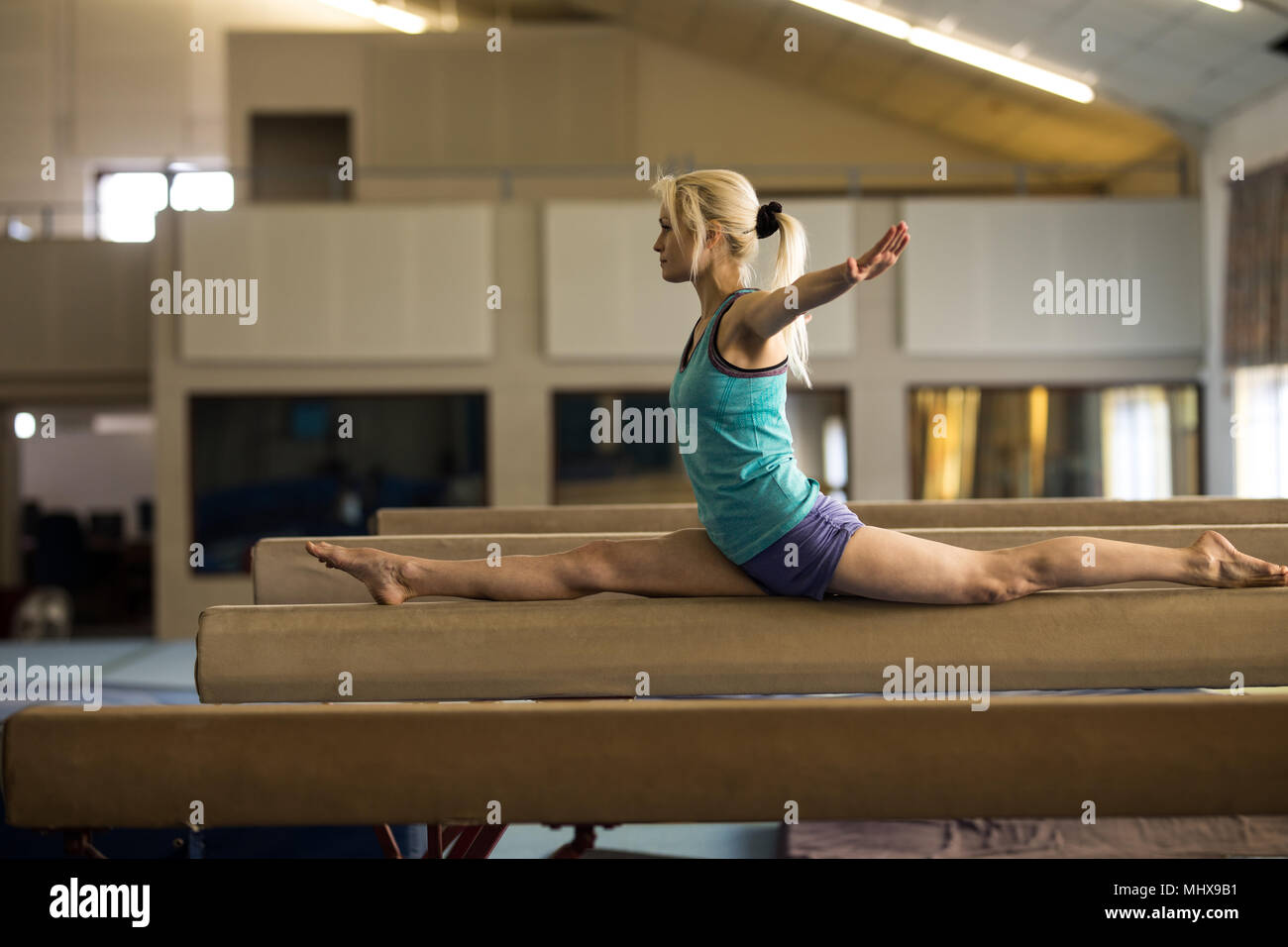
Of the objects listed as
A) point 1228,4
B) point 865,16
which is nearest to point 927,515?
point 1228,4

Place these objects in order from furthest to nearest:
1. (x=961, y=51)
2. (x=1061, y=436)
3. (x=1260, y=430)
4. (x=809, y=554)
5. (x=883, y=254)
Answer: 1. (x=1061, y=436)
2. (x=961, y=51)
3. (x=1260, y=430)
4. (x=809, y=554)
5. (x=883, y=254)

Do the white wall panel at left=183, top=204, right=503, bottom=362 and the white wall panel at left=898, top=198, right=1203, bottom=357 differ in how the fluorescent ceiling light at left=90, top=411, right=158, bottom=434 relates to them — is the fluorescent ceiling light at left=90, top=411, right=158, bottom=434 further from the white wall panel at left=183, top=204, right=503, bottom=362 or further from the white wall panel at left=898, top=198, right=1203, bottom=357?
the white wall panel at left=898, top=198, right=1203, bottom=357

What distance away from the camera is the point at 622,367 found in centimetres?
897

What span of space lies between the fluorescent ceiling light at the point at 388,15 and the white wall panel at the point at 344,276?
15.4ft

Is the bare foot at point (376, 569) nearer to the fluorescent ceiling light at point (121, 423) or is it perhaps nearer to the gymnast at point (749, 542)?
the gymnast at point (749, 542)

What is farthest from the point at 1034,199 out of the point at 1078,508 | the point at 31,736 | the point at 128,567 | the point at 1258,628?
the point at 128,567

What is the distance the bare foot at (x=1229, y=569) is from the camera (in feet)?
6.83

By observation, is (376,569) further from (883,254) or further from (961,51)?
(961,51)

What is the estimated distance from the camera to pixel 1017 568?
2.04 meters

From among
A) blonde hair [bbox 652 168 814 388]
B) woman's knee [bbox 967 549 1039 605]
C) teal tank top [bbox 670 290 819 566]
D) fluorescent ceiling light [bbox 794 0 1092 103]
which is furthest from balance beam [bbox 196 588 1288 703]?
fluorescent ceiling light [bbox 794 0 1092 103]

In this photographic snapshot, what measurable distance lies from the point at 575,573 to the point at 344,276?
7.37 m

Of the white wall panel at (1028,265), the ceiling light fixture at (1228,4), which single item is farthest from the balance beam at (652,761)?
the white wall panel at (1028,265)

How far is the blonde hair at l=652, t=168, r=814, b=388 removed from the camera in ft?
6.94
